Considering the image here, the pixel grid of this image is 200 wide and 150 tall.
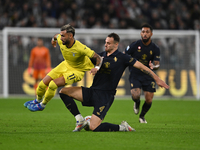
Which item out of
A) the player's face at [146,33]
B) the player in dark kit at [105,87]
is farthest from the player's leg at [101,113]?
the player's face at [146,33]

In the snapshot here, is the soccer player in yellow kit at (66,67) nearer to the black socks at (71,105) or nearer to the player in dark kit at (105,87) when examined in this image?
the player in dark kit at (105,87)

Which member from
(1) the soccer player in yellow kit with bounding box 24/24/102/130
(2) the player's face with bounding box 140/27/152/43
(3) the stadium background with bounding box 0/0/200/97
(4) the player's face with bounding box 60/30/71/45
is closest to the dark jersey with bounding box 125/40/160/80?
(2) the player's face with bounding box 140/27/152/43

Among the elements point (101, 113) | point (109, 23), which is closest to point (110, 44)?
point (101, 113)

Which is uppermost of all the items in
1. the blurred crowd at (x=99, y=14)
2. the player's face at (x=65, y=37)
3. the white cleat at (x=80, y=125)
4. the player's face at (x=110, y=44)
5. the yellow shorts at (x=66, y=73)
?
the blurred crowd at (x=99, y=14)

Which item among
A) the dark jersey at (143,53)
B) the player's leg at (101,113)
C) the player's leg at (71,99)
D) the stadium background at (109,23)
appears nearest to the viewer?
the player's leg at (101,113)

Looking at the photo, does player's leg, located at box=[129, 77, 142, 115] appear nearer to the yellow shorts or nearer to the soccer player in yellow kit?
the soccer player in yellow kit

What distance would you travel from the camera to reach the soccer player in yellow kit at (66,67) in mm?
6398

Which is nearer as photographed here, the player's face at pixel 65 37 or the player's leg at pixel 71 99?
the player's leg at pixel 71 99

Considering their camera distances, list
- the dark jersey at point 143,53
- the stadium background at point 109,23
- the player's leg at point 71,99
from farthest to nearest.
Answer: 1. the stadium background at point 109,23
2. the dark jersey at point 143,53
3. the player's leg at point 71,99

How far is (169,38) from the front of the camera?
14.6 m

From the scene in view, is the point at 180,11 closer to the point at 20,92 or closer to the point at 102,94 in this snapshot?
the point at 20,92

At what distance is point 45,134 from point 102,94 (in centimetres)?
119

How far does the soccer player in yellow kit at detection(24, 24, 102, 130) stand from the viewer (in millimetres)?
6398

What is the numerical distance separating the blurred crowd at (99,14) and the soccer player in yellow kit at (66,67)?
8.90 m
